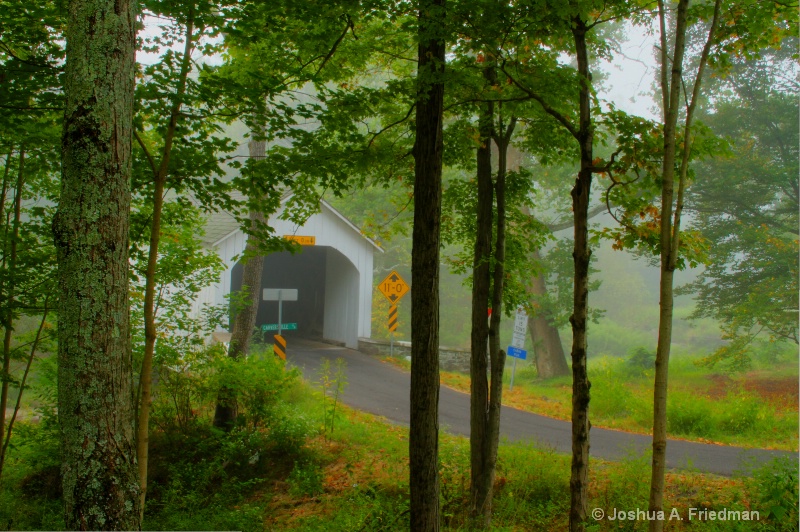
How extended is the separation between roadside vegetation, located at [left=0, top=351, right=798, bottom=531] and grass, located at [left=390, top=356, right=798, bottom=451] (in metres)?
4.18

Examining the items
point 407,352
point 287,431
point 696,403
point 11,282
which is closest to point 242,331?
point 287,431

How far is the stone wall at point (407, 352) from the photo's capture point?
70.3ft

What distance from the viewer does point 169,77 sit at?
5.11 m

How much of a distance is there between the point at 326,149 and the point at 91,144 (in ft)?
9.87

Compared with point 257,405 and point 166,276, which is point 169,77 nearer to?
point 166,276

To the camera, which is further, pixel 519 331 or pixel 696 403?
pixel 519 331

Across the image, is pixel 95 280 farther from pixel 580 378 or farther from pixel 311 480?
pixel 311 480

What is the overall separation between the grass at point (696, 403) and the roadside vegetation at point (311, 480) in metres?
4.18

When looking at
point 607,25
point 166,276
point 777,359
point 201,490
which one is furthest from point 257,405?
point 777,359

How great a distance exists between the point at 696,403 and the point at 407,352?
10.5m

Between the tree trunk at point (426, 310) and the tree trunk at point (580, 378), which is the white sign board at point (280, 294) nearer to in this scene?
the tree trunk at point (426, 310)

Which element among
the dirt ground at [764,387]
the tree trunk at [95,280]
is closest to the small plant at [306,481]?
the tree trunk at [95,280]

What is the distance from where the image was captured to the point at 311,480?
26.9 feet

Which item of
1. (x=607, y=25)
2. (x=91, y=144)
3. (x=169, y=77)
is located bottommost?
(x=91, y=144)
